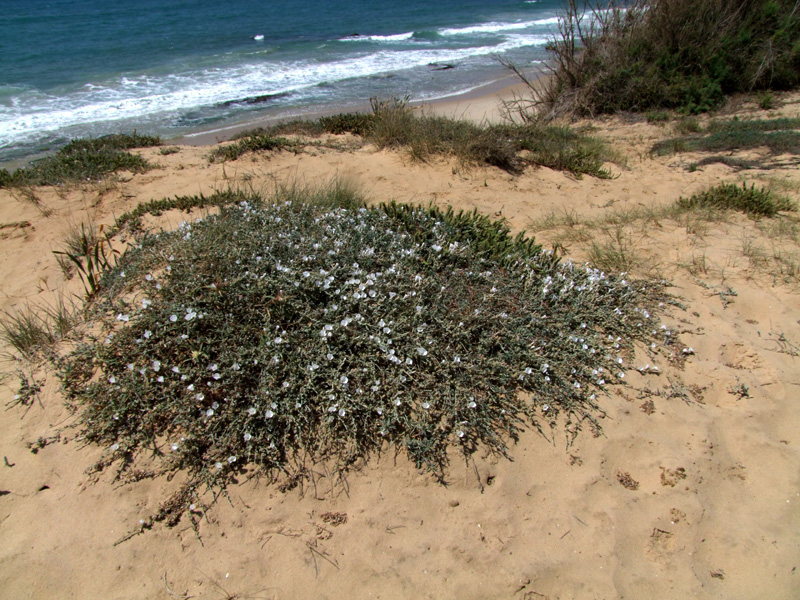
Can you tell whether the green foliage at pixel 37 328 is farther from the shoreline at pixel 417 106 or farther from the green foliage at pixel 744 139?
the green foliage at pixel 744 139

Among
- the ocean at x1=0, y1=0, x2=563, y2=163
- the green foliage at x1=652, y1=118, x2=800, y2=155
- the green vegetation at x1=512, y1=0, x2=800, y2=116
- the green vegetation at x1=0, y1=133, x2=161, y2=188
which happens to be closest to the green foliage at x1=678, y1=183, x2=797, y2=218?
the green foliage at x1=652, y1=118, x2=800, y2=155

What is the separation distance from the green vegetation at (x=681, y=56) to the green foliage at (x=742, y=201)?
479cm

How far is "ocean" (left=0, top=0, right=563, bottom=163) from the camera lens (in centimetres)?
1204

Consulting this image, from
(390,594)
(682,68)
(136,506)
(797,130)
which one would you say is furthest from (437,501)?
(682,68)

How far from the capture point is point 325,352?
298 cm

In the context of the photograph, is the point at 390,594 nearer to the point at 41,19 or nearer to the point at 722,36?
the point at 722,36

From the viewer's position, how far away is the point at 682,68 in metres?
9.67

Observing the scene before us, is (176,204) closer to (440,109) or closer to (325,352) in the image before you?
(325,352)

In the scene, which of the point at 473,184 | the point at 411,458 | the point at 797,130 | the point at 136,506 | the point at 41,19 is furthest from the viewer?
the point at 41,19

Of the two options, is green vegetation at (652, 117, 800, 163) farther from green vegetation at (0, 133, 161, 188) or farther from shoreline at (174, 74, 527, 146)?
A: green vegetation at (0, 133, 161, 188)

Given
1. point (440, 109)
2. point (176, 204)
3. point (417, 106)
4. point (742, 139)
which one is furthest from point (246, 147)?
point (742, 139)

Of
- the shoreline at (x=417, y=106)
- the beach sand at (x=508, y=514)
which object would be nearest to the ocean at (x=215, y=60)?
the shoreline at (x=417, y=106)

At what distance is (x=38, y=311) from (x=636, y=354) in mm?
4511

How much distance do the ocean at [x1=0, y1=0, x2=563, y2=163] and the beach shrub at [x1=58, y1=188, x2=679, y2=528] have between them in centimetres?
886
